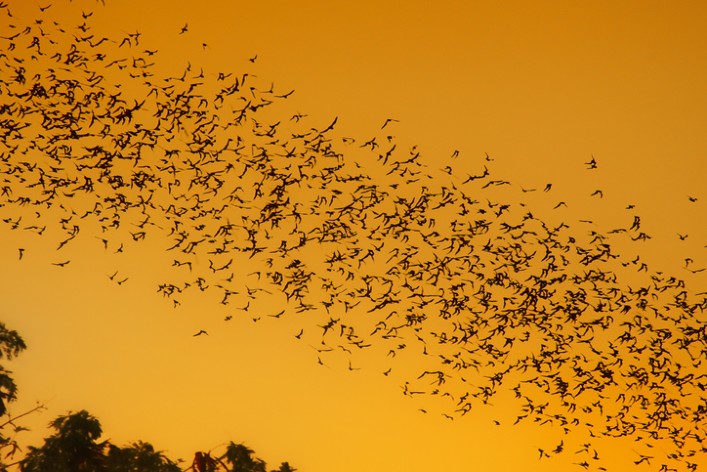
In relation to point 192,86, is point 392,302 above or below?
below

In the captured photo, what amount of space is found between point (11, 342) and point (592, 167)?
20.1 ft

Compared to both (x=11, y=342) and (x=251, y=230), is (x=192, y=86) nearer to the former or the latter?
(x=251, y=230)

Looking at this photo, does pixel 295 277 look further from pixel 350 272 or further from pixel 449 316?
pixel 449 316

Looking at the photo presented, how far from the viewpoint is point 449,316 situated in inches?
501

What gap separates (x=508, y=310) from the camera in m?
12.7

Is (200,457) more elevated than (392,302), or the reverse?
(392,302)

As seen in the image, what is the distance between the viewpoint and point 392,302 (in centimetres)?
1277

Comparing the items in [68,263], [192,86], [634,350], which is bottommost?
[68,263]

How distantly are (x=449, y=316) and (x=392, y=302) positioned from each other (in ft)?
1.93

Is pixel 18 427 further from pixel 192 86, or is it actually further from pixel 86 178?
pixel 192 86

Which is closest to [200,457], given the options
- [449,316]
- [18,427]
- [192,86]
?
[18,427]

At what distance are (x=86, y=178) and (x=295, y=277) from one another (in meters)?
2.35

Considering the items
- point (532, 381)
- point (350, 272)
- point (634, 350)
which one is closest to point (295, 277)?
point (350, 272)

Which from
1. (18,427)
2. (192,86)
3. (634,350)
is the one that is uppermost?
(192,86)
